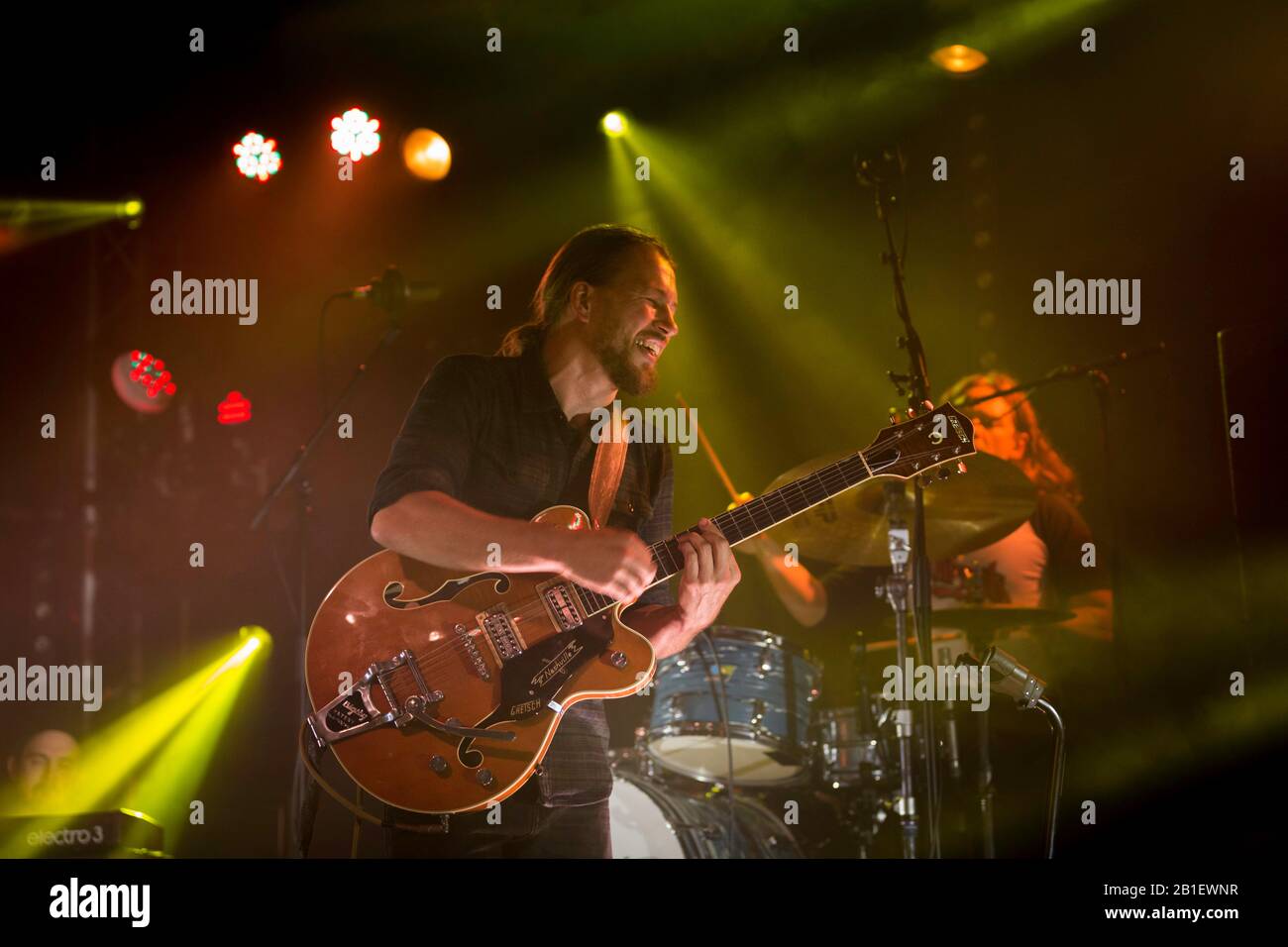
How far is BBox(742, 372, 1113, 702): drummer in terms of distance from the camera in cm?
442

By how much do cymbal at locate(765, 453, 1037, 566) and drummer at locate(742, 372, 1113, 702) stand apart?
0.30 m

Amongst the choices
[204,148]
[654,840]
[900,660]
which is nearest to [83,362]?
[204,148]

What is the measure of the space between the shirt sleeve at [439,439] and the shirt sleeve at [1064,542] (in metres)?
2.71

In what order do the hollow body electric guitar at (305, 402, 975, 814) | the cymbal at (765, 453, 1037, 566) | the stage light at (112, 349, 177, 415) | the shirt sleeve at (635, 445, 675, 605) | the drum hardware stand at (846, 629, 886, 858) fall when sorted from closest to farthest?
the hollow body electric guitar at (305, 402, 975, 814)
the shirt sleeve at (635, 445, 675, 605)
the cymbal at (765, 453, 1037, 566)
the drum hardware stand at (846, 629, 886, 858)
the stage light at (112, 349, 177, 415)

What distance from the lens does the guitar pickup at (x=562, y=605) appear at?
289 cm

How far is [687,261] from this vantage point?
201 inches

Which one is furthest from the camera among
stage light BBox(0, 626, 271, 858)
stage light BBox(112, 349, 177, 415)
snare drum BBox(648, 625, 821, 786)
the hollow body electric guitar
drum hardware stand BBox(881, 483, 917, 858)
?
stage light BBox(112, 349, 177, 415)

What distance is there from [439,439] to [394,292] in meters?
1.73

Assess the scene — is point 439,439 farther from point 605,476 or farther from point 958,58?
point 958,58

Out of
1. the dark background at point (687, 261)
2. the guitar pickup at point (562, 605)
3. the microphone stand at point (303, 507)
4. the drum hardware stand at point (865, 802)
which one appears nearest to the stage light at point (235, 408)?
the dark background at point (687, 261)

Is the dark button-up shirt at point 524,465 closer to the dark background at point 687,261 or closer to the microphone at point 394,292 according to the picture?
the microphone at point 394,292

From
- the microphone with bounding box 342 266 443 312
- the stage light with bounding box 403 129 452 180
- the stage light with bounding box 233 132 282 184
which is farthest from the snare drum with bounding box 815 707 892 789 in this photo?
the stage light with bounding box 233 132 282 184

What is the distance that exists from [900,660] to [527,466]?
1.65 meters

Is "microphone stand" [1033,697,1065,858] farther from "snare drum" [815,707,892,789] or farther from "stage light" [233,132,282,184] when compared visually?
"stage light" [233,132,282,184]
